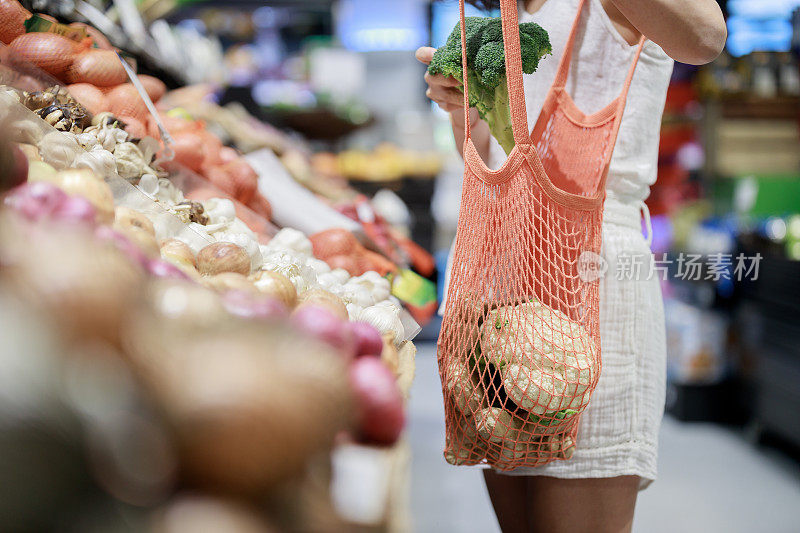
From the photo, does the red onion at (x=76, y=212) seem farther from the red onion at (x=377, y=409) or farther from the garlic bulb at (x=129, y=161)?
the garlic bulb at (x=129, y=161)

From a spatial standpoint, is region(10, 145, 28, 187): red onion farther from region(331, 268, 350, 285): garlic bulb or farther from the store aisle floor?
the store aisle floor

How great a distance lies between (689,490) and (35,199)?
2.91 metres

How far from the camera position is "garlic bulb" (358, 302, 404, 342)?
2.53 feet

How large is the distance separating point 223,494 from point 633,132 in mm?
945

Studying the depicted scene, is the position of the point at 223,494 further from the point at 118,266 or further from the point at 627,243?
the point at 627,243

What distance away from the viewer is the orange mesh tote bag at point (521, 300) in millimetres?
877

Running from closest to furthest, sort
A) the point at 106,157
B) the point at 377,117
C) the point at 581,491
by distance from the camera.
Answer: the point at 106,157 → the point at 581,491 → the point at 377,117

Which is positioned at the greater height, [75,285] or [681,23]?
[681,23]

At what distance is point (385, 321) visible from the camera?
0.79m

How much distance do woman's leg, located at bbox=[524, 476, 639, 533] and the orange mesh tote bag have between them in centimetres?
9

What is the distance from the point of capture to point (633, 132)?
1.07 m

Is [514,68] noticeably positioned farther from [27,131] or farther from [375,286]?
[27,131]

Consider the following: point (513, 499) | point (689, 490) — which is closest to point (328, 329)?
point (513, 499)

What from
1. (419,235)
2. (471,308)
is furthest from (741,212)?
(471,308)
